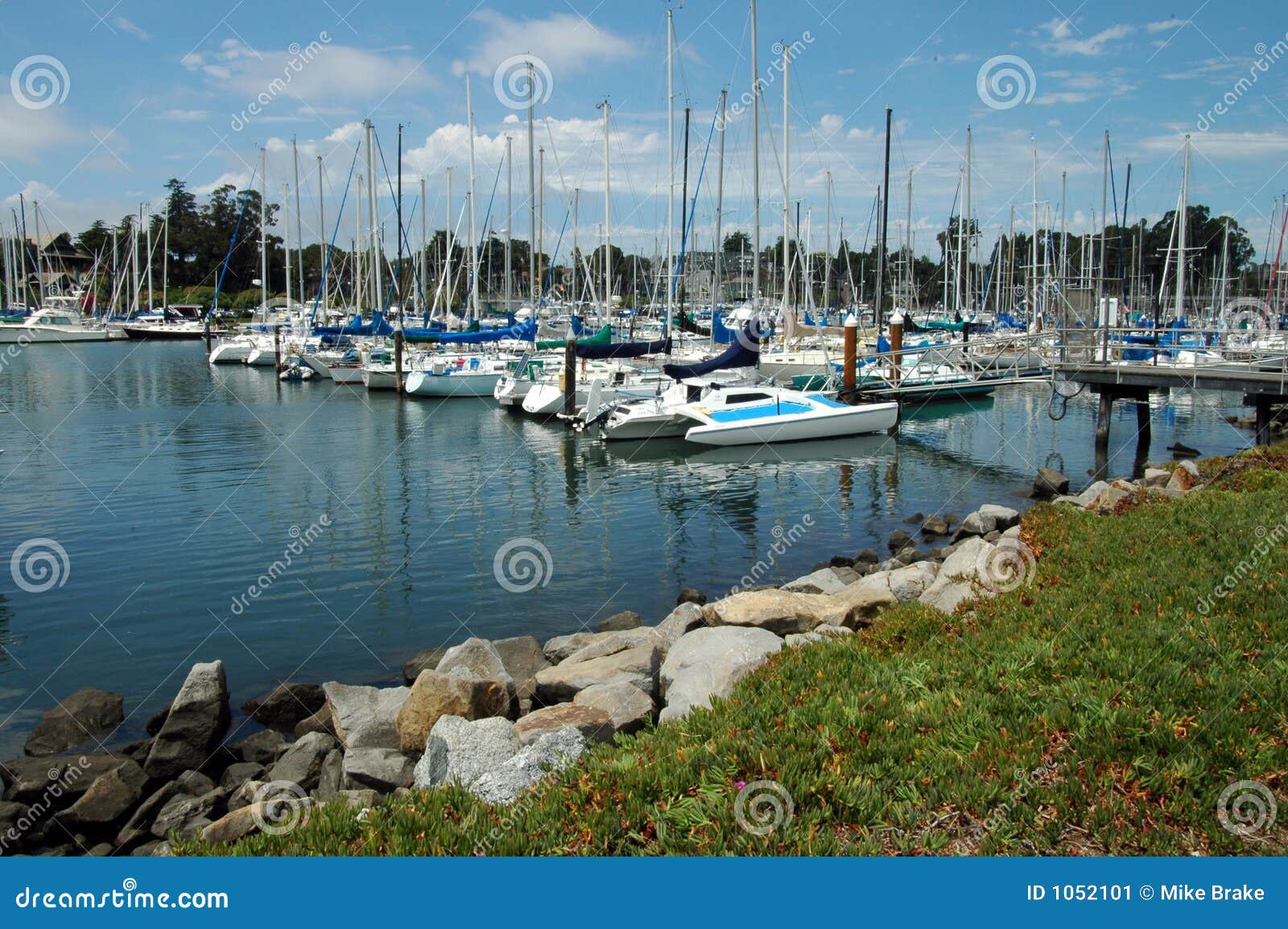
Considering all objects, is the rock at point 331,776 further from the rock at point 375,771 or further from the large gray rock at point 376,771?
the large gray rock at point 376,771

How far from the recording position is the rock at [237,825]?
25.8 ft

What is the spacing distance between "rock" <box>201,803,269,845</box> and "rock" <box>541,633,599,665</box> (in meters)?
5.73

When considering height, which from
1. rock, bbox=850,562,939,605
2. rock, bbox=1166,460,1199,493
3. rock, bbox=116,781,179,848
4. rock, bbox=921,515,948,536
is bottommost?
rock, bbox=116,781,179,848

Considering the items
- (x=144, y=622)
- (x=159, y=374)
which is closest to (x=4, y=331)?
(x=159, y=374)

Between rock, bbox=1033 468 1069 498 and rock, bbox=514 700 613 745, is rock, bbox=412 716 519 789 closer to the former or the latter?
rock, bbox=514 700 613 745

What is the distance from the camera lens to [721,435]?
1313 inches

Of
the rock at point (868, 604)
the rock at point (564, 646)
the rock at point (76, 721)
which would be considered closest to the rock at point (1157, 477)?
the rock at point (868, 604)

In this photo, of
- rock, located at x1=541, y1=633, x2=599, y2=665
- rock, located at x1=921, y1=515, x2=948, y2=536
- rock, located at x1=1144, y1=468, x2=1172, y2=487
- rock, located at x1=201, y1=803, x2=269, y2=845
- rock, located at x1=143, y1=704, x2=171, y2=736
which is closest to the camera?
rock, located at x1=201, y1=803, x2=269, y2=845

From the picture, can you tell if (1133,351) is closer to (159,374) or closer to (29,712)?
(29,712)

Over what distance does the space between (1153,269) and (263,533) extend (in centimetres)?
8876

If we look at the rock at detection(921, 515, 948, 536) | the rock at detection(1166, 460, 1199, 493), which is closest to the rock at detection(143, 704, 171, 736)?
the rock at detection(921, 515, 948, 536)

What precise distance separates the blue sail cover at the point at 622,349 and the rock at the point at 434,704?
33574mm

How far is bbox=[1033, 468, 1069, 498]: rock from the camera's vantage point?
2567 cm

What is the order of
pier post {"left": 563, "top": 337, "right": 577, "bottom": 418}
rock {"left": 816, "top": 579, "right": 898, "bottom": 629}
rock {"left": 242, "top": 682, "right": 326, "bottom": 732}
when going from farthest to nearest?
pier post {"left": 563, "top": 337, "right": 577, "bottom": 418} → rock {"left": 816, "top": 579, "right": 898, "bottom": 629} → rock {"left": 242, "top": 682, "right": 326, "bottom": 732}
